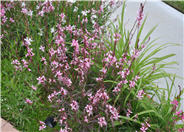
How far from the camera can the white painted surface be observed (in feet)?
15.0

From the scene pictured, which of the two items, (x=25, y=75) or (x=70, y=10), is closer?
(x=25, y=75)

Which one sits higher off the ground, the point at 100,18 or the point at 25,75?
the point at 100,18

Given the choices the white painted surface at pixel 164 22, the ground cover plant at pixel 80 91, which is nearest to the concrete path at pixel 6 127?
the ground cover plant at pixel 80 91

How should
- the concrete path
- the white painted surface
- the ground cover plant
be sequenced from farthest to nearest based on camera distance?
the white painted surface, the concrete path, the ground cover plant

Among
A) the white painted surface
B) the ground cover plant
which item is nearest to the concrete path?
the ground cover plant

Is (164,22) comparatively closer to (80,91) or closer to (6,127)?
(80,91)

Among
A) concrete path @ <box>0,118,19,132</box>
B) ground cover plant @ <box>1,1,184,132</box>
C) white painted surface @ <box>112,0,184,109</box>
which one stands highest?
white painted surface @ <box>112,0,184,109</box>

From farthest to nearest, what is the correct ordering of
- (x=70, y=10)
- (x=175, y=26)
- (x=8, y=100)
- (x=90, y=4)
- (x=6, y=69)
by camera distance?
(x=175, y=26)
(x=90, y=4)
(x=70, y=10)
(x=6, y=69)
(x=8, y=100)

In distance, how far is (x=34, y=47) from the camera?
2.92m

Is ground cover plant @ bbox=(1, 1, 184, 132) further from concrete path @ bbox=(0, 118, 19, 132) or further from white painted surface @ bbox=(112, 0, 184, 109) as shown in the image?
white painted surface @ bbox=(112, 0, 184, 109)

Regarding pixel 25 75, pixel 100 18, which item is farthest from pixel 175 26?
pixel 25 75

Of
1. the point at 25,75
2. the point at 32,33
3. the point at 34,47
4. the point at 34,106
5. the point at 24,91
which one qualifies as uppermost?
the point at 32,33

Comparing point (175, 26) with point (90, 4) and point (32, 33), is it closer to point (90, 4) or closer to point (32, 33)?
point (90, 4)

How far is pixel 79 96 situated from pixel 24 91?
77cm
